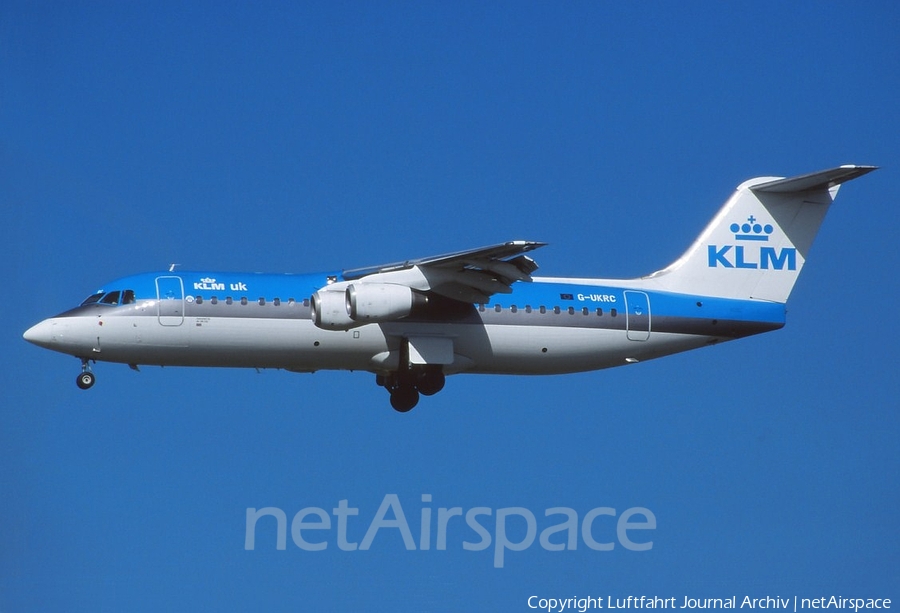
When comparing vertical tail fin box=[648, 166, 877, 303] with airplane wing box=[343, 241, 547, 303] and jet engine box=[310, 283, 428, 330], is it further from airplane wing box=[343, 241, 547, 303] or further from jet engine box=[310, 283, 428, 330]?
jet engine box=[310, 283, 428, 330]

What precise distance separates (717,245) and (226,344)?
1007 cm

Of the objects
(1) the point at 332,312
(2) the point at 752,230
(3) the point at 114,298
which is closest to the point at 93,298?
(3) the point at 114,298

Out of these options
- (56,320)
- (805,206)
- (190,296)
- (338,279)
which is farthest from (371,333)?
(805,206)

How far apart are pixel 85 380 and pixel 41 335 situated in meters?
1.17

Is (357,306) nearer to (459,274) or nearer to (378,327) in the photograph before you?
(378,327)

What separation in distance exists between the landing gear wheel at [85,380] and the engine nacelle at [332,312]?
171 inches

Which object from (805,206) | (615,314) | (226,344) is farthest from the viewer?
(805,206)

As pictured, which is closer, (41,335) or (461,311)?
(41,335)

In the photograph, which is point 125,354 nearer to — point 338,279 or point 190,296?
point 190,296

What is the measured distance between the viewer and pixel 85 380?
81.9 ft

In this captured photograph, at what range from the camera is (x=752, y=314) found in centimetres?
2725

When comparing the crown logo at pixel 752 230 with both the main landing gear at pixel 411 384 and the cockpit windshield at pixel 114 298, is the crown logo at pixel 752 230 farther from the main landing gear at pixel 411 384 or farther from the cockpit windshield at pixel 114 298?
the cockpit windshield at pixel 114 298

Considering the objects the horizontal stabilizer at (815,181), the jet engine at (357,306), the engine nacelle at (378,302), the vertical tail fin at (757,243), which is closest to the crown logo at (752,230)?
the vertical tail fin at (757,243)

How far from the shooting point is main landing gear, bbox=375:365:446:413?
25516mm
